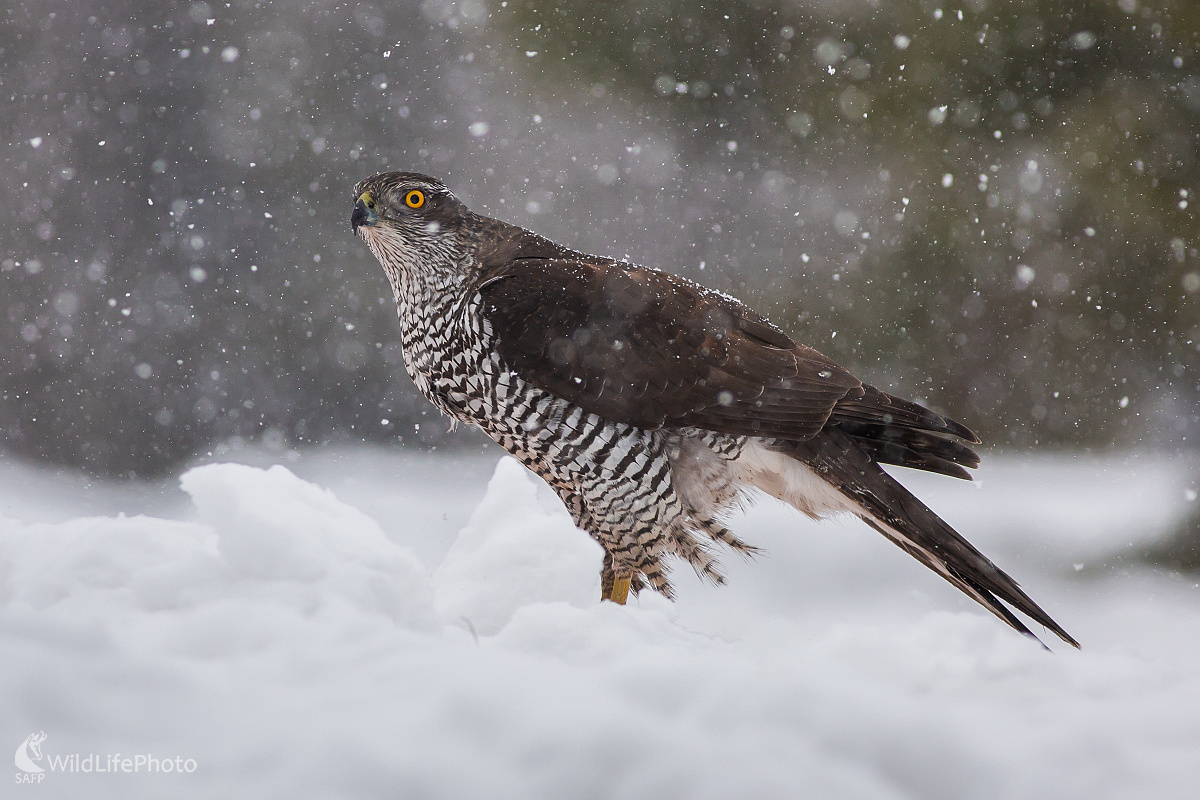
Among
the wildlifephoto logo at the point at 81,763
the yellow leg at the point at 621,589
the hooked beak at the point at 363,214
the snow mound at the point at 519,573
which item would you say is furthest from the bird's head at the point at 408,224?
the wildlifephoto logo at the point at 81,763

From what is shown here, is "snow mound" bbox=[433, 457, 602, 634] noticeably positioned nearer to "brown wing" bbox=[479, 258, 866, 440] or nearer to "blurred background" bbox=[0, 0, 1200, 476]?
"brown wing" bbox=[479, 258, 866, 440]

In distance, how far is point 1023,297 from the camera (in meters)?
4.24

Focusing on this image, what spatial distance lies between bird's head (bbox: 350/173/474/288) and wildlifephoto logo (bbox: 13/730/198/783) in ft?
4.13

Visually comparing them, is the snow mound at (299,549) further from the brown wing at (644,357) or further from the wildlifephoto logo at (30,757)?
the brown wing at (644,357)

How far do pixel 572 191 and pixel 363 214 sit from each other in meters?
2.57

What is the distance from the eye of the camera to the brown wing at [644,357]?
1785 millimetres

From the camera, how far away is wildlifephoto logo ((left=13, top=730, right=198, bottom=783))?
3.15 ft

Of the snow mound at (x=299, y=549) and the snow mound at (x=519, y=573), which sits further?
the snow mound at (x=519, y=573)

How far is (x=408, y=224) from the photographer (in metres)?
2.01

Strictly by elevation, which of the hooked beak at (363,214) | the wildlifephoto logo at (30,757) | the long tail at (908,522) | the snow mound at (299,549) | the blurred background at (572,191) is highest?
the blurred background at (572,191)

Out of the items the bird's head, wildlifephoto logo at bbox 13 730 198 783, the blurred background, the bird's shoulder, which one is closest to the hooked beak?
the bird's head

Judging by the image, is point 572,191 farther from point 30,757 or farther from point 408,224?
point 30,757

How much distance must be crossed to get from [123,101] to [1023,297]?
15.3 feet

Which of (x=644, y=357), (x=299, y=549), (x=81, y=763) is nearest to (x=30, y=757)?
(x=81, y=763)
